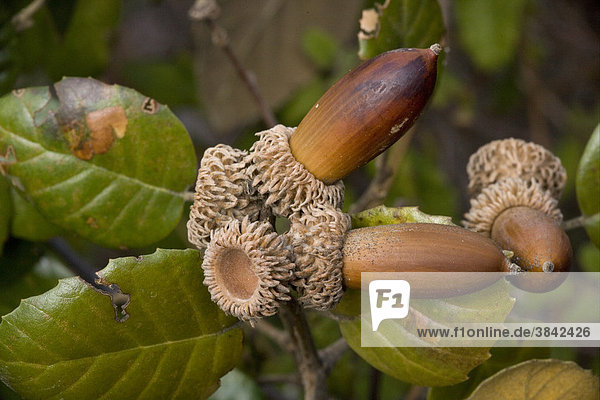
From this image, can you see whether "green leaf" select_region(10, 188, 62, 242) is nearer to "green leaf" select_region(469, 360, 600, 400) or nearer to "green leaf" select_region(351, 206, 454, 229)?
"green leaf" select_region(351, 206, 454, 229)

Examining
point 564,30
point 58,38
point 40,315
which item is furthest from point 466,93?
point 40,315

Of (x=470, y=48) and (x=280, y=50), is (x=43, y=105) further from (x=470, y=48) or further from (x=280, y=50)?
(x=470, y=48)

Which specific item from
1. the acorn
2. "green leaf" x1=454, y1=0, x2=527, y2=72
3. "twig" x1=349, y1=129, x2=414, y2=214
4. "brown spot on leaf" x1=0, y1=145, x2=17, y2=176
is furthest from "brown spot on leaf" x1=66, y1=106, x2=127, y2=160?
"green leaf" x1=454, y1=0, x2=527, y2=72

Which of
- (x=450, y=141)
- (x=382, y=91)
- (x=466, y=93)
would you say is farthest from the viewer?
(x=450, y=141)

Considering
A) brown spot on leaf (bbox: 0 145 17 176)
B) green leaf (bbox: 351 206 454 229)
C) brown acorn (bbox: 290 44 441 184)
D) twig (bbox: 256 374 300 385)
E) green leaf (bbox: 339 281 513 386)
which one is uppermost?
brown acorn (bbox: 290 44 441 184)

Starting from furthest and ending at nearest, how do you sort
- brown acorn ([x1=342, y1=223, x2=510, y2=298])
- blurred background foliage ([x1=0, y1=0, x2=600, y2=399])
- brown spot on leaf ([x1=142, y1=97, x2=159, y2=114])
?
blurred background foliage ([x1=0, y1=0, x2=600, y2=399]) → brown spot on leaf ([x1=142, y1=97, x2=159, y2=114]) → brown acorn ([x1=342, y1=223, x2=510, y2=298])

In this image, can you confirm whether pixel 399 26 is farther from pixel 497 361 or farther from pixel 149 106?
pixel 497 361

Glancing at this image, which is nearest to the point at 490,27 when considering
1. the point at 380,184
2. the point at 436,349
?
the point at 380,184
